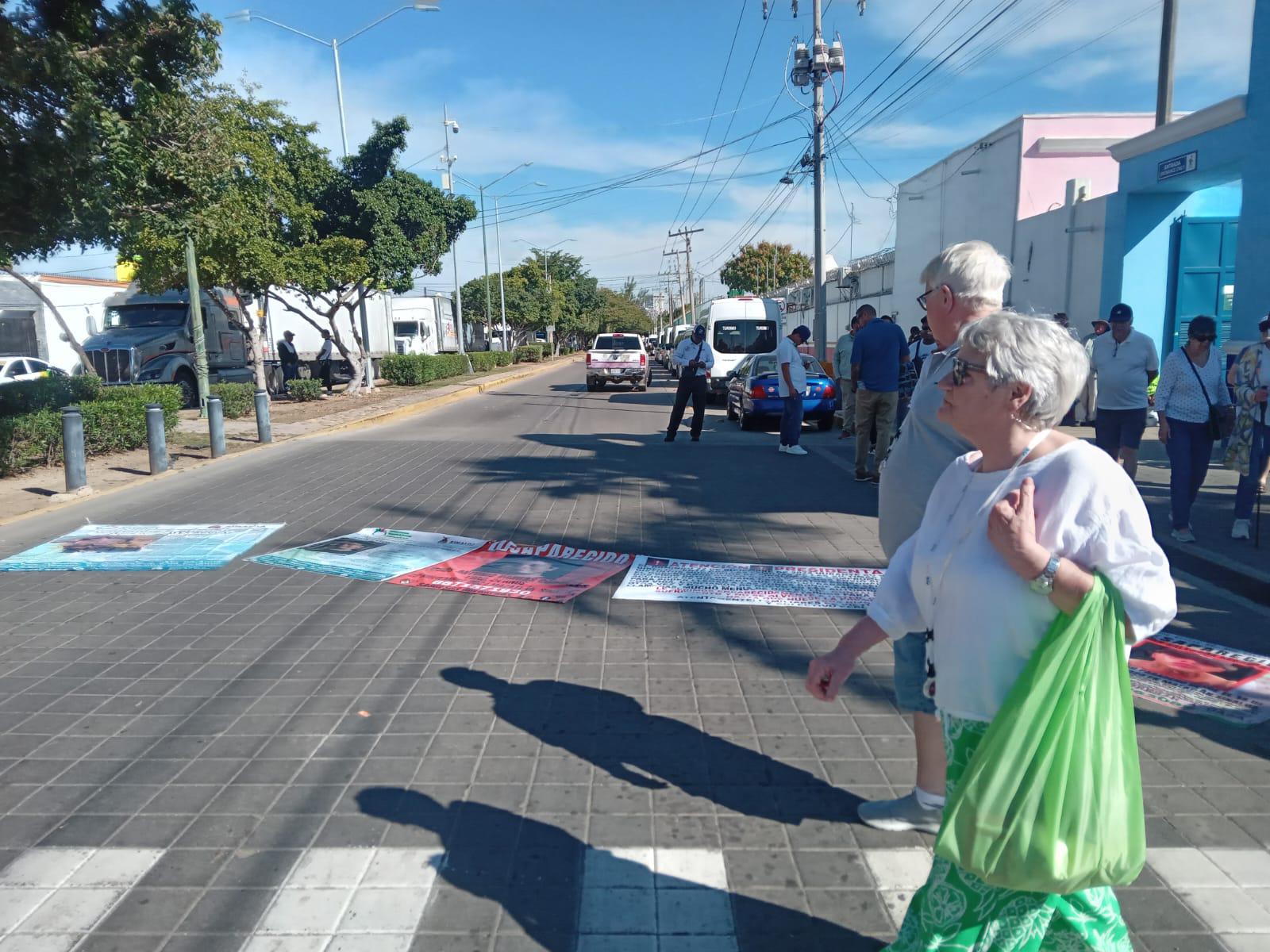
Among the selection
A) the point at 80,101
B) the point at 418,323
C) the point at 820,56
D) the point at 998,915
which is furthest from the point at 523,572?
the point at 418,323

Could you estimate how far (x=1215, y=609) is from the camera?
567 centimetres

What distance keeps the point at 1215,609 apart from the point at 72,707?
21.5 ft

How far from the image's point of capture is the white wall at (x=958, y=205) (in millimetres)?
20297

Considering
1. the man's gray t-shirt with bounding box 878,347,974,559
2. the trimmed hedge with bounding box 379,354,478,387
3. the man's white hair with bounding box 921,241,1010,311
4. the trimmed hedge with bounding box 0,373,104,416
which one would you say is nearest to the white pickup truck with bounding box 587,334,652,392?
the trimmed hedge with bounding box 379,354,478,387

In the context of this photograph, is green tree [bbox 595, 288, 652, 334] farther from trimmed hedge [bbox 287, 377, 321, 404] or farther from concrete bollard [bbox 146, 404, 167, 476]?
concrete bollard [bbox 146, 404, 167, 476]

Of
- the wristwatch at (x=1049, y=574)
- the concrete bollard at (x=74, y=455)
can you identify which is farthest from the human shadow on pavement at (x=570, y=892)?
the concrete bollard at (x=74, y=455)

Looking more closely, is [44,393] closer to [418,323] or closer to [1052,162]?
[1052,162]

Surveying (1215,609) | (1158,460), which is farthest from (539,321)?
(1215,609)

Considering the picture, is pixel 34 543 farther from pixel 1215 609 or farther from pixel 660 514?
pixel 1215 609

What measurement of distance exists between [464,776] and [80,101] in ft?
26.4

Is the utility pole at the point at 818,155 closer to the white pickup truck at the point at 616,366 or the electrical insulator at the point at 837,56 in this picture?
the electrical insulator at the point at 837,56

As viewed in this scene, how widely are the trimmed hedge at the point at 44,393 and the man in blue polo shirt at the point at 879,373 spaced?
10835mm

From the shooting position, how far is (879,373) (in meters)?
9.71

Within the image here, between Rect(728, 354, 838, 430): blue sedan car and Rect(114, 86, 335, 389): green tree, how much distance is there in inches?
354
